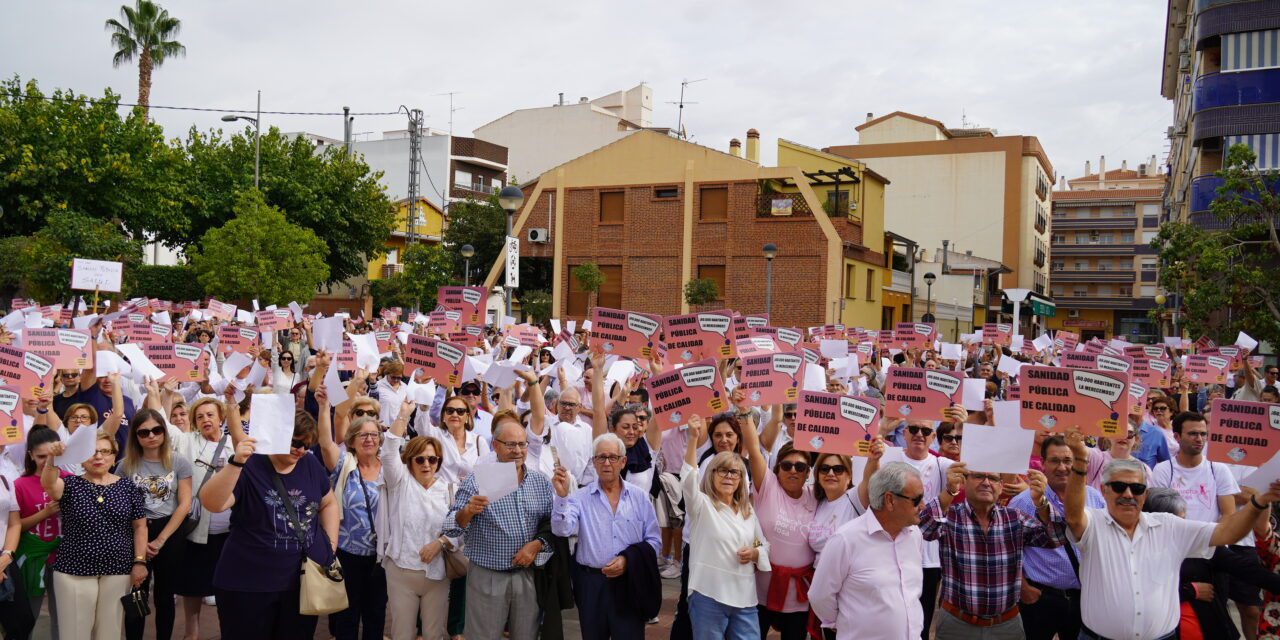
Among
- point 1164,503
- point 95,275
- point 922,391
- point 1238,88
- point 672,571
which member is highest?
point 1238,88

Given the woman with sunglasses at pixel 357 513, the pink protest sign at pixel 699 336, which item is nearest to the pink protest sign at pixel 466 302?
the pink protest sign at pixel 699 336

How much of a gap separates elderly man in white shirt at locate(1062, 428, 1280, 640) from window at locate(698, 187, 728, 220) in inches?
1331

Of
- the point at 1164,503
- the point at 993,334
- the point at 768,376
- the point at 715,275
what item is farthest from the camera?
the point at 715,275

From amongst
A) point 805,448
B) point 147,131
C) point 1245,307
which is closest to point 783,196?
point 1245,307

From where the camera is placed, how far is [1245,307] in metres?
21.2

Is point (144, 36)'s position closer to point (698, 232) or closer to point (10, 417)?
point (698, 232)

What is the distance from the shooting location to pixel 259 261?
33844 mm

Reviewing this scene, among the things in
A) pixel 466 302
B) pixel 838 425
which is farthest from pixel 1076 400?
pixel 466 302

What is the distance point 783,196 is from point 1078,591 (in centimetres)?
3246

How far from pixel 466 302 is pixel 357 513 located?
7.14m

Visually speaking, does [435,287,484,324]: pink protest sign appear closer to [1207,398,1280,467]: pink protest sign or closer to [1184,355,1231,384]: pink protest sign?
[1207,398,1280,467]: pink protest sign

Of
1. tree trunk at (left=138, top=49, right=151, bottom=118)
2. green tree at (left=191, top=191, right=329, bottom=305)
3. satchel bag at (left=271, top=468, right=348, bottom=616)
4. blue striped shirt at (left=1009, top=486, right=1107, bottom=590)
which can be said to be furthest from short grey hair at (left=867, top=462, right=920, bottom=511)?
tree trunk at (left=138, top=49, right=151, bottom=118)

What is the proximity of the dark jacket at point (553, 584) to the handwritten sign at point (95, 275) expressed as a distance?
1583 centimetres

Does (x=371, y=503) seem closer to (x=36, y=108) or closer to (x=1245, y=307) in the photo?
(x=1245, y=307)
